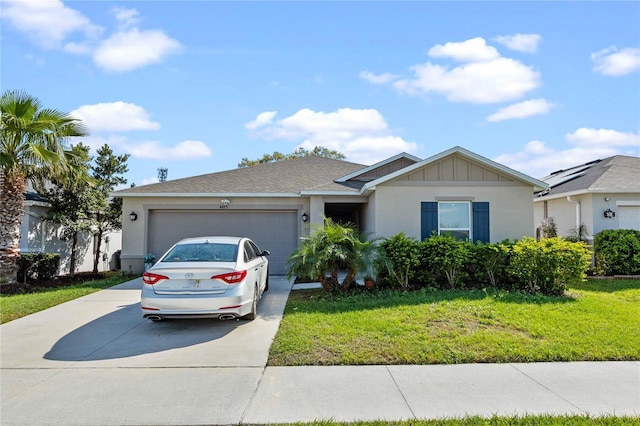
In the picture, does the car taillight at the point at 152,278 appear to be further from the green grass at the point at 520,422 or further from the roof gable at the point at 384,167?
the roof gable at the point at 384,167

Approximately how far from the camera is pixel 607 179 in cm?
1249

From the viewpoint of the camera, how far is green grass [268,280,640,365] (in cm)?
506

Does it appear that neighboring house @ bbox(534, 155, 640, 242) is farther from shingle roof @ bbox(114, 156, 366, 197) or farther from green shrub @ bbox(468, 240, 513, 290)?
shingle roof @ bbox(114, 156, 366, 197)

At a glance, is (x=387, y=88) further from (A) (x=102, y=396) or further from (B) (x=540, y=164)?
(B) (x=540, y=164)

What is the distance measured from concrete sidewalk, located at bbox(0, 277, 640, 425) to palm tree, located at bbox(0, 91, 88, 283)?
562cm

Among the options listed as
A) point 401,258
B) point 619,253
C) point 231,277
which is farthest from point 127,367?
point 619,253

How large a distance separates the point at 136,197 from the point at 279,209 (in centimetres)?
493

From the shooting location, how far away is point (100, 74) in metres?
9.98

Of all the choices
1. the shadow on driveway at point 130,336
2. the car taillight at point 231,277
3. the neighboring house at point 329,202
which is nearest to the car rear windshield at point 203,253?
the car taillight at point 231,277

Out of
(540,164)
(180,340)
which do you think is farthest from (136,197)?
(540,164)

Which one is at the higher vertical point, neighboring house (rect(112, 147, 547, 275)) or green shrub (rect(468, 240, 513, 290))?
neighboring house (rect(112, 147, 547, 275))

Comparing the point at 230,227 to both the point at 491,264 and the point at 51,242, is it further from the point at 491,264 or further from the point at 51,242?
the point at 491,264

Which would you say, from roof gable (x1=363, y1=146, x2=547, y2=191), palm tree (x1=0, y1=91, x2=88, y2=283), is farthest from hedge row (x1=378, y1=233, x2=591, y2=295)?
palm tree (x1=0, y1=91, x2=88, y2=283)

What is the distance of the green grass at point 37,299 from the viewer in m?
7.57
